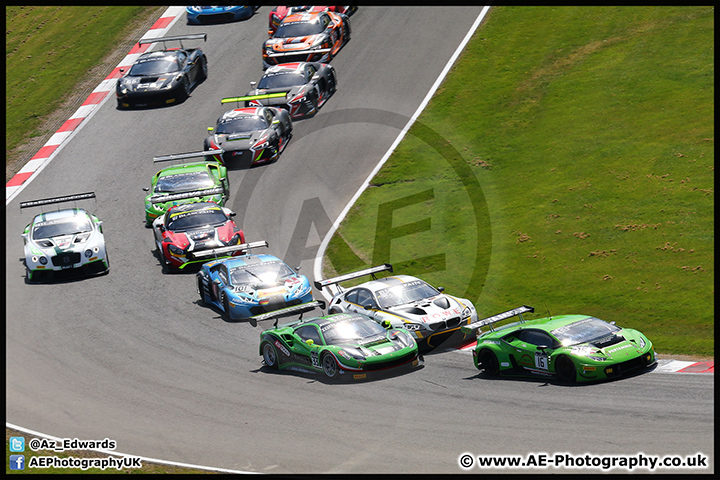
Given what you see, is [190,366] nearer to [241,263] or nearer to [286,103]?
[241,263]

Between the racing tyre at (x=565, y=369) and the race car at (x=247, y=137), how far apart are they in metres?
17.2

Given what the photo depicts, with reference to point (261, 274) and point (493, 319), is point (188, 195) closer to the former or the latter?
point (261, 274)

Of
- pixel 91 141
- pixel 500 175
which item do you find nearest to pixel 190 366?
pixel 500 175

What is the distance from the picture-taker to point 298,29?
36031 millimetres

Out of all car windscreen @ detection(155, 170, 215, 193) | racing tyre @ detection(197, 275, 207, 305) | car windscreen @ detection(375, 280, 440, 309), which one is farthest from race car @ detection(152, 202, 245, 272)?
car windscreen @ detection(375, 280, 440, 309)

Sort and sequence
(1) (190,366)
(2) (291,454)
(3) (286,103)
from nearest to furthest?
(2) (291,454) → (1) (190,366) → (3) (286,103)

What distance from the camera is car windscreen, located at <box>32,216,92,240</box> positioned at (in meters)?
23.6

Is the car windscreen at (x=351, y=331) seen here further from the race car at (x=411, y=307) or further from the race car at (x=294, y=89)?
the race car at (x=294, y=89)

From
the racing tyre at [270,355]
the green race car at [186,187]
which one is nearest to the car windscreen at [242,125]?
the green race car at [186,187]

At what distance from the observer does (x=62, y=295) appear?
22.2 metres

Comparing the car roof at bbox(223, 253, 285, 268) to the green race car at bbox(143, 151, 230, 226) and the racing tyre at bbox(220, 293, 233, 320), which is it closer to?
the racing tyre at bbox(220, 293, 233, 320)

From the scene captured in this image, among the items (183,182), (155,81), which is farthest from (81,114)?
(183,182)

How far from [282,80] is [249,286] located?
14.2 meters
